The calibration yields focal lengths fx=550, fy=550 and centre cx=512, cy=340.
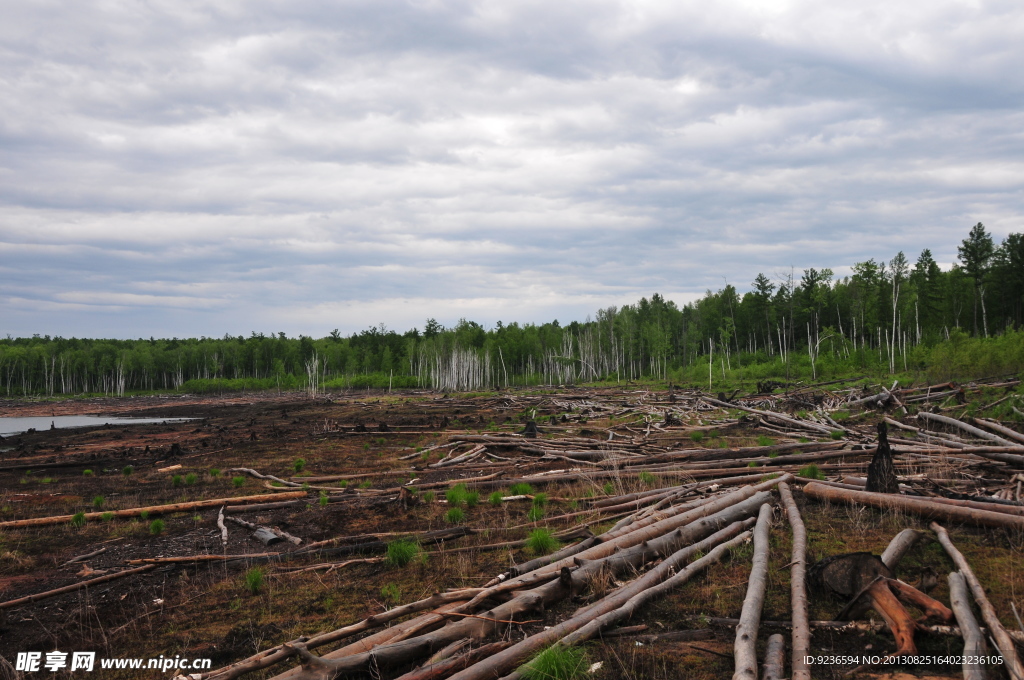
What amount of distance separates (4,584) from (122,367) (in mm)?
134987

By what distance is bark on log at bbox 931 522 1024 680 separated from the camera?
390cm

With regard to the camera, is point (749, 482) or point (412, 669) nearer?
point (412, 669)

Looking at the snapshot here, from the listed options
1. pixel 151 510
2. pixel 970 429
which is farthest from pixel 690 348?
pixel 151 510

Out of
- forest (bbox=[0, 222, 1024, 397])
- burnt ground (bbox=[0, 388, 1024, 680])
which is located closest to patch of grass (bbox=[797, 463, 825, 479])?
burnt ground (bbox=[0, 388, 1024, 680])

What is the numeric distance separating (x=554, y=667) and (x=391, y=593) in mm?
3489

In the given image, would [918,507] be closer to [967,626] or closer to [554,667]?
[967,626]

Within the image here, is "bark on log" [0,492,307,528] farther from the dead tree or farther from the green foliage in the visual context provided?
the dead tree

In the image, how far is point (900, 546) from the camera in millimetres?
6285

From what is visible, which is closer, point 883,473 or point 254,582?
point 254,582

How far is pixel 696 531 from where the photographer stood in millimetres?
7664

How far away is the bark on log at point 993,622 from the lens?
3898 mm

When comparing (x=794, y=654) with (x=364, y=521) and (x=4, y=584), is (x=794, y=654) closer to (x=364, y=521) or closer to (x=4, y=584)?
(x=364, y=521)

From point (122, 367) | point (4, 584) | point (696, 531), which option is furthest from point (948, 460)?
point (122, 367)

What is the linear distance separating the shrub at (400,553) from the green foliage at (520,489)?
4.76m
